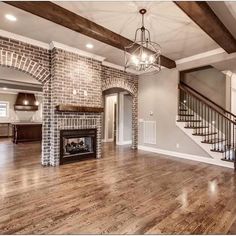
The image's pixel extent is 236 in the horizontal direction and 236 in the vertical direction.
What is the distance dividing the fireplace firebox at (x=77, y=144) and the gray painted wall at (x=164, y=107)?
7.82 feet

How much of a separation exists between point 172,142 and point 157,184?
9.48ft

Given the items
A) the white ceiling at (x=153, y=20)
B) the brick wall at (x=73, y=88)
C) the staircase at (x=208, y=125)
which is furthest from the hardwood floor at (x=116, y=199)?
the white ceiling at (x=153, y=20)

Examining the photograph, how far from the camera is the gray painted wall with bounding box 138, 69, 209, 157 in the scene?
19.3 feet

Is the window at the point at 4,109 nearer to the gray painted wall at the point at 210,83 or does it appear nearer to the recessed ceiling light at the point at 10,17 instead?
the recessed ceiling light at the point at 10,17

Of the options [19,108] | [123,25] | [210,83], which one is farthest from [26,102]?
[210,83]

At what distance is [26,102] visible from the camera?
11766 millimetres

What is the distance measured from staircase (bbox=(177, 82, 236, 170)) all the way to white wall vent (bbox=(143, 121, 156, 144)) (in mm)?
1052

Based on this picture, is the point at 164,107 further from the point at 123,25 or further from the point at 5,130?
the point at 5,130

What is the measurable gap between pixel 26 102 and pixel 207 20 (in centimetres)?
1141

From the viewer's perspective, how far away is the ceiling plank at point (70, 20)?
2867 millimetres

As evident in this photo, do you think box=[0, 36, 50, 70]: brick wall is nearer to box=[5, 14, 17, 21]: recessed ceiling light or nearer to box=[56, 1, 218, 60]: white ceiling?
box=[5, 14, 17, 21]: recessed ceiling light

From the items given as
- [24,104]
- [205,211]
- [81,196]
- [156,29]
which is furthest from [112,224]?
[24,104]

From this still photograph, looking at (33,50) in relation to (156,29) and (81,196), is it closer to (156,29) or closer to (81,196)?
(156,29)

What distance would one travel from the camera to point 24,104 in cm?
1170
